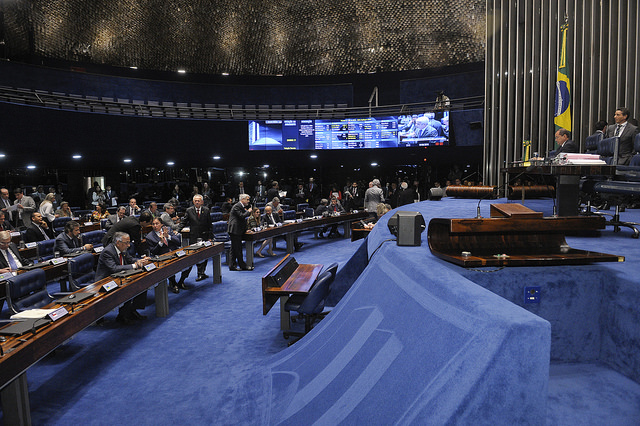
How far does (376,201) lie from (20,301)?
841 centimetres

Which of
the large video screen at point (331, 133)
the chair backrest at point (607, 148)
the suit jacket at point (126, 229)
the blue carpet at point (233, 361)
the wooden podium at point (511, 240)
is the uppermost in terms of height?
the large video screen at point (331, 133)

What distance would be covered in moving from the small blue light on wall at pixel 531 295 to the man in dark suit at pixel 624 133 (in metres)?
3.96

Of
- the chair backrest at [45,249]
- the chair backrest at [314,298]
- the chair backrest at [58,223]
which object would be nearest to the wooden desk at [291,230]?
the chair backrest at [45,249]

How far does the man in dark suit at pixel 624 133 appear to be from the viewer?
16.3ft

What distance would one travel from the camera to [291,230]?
891cm

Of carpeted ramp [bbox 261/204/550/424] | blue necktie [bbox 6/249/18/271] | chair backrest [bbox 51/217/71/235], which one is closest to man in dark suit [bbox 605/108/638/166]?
carpeted ramp [bbox 261/204/550/424]

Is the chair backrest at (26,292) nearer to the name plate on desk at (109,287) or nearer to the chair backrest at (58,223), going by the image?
the name plate on desk at (109,287)

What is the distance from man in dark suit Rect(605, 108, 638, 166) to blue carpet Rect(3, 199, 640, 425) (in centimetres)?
117

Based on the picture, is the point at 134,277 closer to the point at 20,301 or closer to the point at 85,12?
the point at 20,301

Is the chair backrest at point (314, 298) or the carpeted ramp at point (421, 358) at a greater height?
the carpeted ramp at point (421, 358)

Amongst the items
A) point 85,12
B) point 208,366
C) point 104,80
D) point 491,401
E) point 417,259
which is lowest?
point 208,366

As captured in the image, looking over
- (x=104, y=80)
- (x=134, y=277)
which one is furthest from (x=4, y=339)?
(x=104, y=80)

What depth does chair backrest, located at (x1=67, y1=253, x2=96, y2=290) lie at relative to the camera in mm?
5023

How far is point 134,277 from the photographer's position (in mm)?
4508
